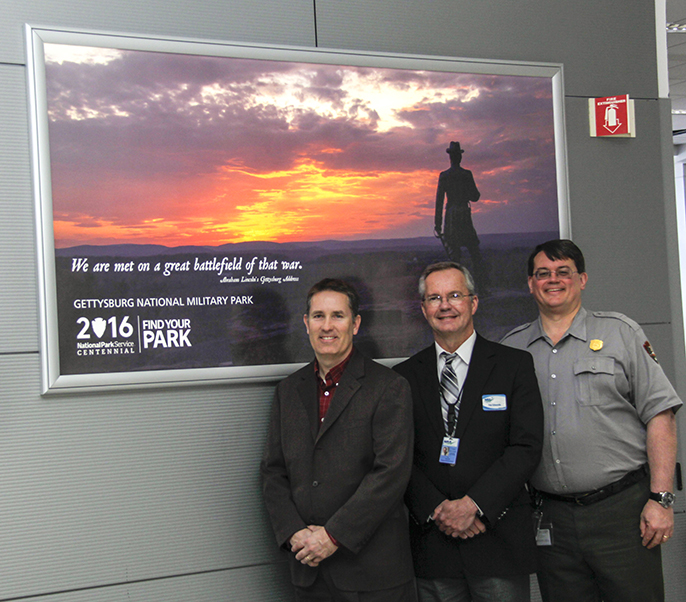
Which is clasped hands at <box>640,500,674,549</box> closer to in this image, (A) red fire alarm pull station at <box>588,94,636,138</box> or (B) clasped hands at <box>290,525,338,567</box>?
(B) clasped hands at <box>290,525,338,567</box>

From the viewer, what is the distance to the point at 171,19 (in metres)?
2.44

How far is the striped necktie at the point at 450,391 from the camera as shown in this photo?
2125mm

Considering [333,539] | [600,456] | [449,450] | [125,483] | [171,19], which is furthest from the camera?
[171,19]

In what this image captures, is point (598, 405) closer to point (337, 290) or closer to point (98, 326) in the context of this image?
point (337, 290)

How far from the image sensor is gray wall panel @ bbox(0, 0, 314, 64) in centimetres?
227

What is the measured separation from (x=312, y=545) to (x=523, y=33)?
2.43 metres

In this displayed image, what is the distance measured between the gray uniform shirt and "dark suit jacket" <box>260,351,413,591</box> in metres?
0.59

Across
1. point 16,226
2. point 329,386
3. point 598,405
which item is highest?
point 16,226

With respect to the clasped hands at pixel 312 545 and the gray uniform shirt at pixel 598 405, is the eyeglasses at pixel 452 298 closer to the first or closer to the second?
the gray uniform shirt at pixel 598 405

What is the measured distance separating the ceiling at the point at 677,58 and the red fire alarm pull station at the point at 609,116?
8.65 ft

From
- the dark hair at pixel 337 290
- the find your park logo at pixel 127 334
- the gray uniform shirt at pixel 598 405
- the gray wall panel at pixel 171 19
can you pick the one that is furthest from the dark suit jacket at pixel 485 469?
the gray wall panel at pixel 171 19

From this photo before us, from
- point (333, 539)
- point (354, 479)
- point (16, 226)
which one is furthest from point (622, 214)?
point (16, 226)

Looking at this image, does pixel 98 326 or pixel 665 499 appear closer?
pixel 665 499

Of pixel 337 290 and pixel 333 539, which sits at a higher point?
pixel 337 290
